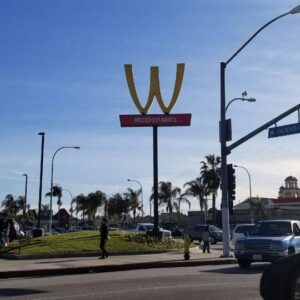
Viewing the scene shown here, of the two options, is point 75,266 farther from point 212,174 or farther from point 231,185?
point 212,174

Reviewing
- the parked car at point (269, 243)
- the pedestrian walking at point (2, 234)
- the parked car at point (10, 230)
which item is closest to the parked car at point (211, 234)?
the parked car at point (10, 230)

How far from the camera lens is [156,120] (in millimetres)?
37219

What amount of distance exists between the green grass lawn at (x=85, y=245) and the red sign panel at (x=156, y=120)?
24.7 ft

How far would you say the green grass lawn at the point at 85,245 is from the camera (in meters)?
26.8

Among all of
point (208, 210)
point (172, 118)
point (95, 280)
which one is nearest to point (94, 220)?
point (208, 210)

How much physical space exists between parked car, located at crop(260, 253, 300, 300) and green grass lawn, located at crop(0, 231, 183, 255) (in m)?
23.4

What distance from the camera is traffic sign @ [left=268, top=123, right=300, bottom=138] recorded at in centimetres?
2499

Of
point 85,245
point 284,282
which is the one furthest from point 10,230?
point 284,282

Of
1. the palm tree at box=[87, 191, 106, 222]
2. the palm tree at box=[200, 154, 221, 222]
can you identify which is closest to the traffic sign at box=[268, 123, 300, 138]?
the palm tree at box=[200, 154, 221, 222]

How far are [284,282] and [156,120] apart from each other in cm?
3432

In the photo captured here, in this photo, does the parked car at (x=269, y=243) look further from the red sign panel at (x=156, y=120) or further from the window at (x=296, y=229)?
the red sign panel at (x=156, y=120)

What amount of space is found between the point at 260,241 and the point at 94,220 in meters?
121

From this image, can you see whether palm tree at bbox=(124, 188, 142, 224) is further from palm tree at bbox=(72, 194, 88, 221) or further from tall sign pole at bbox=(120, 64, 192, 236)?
tall sign pole at bbox=(120, 64, 192, 236)

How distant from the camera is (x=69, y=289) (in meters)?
13.6
